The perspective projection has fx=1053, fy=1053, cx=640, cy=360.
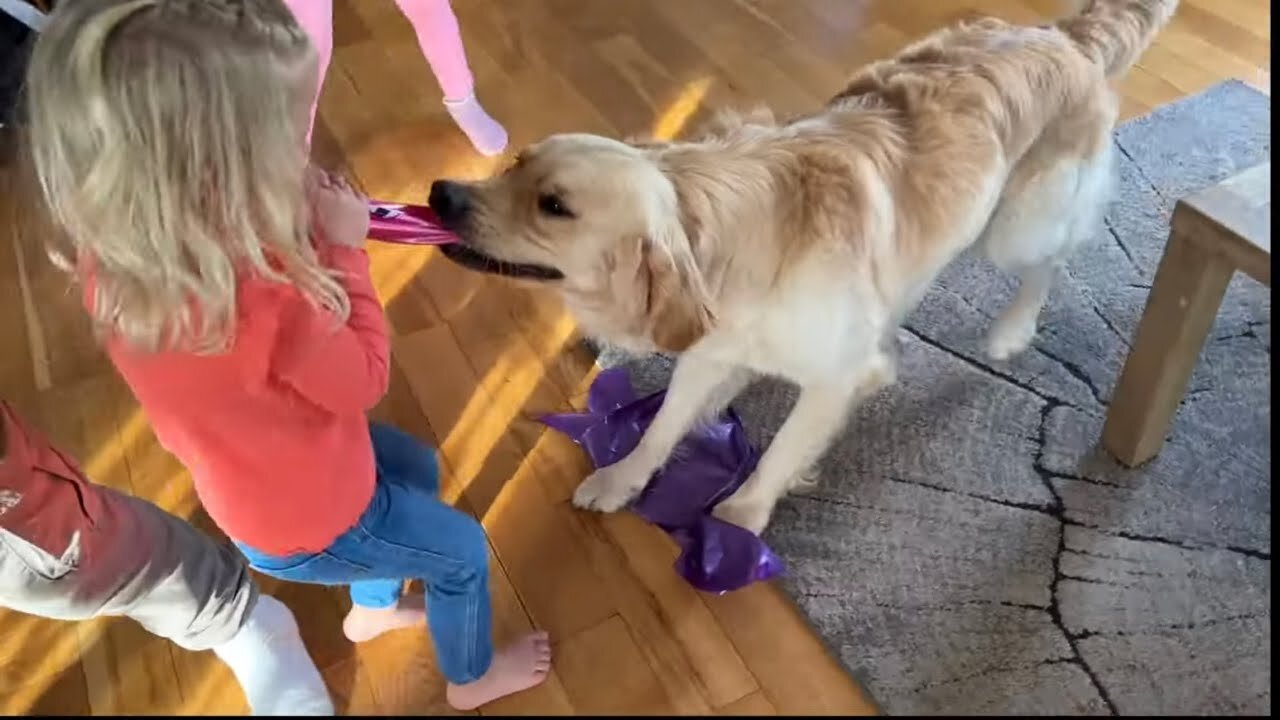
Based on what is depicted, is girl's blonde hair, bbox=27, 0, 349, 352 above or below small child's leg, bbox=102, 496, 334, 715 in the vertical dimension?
above

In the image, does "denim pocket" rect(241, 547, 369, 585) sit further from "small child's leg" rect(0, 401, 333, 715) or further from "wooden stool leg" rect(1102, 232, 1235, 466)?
"wooden stool leg" rect(1102, 232, 1235, 466)

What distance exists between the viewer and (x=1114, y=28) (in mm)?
1812

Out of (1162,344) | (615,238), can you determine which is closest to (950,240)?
(1162,344)

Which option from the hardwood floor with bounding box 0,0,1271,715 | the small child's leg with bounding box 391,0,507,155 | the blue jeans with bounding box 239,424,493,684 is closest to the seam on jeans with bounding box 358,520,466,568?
the blue jeans with bounding box 239,424,493,684

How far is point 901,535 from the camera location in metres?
1.77

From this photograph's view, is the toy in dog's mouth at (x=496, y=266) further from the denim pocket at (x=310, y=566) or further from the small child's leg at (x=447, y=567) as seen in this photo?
the denim pocket at (x=310, y=566)

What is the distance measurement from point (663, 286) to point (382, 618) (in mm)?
646

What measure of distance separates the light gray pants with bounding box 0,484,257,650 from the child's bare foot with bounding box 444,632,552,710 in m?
0.33

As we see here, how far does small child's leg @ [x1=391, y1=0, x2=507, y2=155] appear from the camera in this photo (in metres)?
2.55

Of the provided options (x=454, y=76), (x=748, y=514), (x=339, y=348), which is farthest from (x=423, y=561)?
(x=454, y=76)

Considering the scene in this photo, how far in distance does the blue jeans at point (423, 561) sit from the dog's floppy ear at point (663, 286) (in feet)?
1.22

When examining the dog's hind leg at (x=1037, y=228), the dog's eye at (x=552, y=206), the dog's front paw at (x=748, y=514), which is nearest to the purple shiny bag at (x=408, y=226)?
the dog's eye at (x=552, y=206)

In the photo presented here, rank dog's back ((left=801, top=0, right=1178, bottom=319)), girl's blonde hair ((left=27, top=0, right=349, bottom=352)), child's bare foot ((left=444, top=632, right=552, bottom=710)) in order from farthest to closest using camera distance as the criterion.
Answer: dog's back ((left=801, top=0, right=1178, bottom=319)) < girl's blonde hair ((left=27, top=0, right=349, bottom=352)) < child's bare foot ((left=444, top=632, right=552, bottom=710))

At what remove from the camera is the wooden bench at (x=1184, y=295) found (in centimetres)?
145
